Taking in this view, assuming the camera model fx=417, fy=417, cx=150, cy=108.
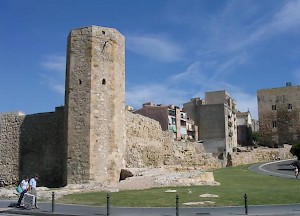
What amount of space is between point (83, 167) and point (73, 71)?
5705 mm

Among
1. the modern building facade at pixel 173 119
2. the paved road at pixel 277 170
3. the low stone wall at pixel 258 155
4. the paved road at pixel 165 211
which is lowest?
the paved road at pixel 165 211

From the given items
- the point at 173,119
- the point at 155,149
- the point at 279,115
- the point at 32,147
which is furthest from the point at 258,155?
the point at 32,147

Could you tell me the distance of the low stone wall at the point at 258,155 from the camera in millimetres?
52175

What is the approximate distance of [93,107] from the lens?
24203mm

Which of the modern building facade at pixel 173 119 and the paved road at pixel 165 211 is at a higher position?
the modern building facade at pixel 173 119

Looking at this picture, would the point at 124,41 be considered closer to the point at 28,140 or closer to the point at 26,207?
the point at 28,140

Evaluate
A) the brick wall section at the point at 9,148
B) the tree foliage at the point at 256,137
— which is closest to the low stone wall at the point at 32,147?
the brick wall section at the point at 9,148

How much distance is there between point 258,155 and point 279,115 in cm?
2335

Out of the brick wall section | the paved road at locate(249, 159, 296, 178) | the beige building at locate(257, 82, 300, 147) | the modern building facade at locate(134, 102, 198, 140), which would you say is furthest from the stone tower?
the beige building at locate(257, 82, 300, 147)

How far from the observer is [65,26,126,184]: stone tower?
78.1ft

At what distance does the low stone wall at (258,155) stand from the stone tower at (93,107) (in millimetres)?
28562

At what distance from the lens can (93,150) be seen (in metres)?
23.8

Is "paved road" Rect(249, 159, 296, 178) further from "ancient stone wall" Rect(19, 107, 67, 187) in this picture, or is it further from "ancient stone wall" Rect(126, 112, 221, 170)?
"ancient stone wall" Rect(19, 107, 67, 187)

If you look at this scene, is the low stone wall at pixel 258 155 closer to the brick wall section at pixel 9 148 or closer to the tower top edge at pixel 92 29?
the brick wall section at pixel 9 148
